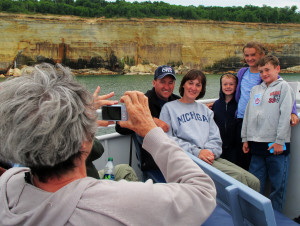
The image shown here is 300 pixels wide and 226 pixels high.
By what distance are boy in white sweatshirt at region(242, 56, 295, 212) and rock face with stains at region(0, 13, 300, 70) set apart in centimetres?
3825

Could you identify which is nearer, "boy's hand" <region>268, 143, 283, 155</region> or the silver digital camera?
the silver digital camera

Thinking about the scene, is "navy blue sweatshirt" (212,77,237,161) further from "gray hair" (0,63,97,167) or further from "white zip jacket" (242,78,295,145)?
"gray hair" (0,63,97,167)

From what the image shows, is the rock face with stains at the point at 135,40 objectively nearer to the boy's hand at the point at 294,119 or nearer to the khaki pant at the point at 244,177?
the boy's hand at the point at 294,119

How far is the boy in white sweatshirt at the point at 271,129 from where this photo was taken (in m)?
1.90

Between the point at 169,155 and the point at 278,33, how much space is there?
51.2 metres

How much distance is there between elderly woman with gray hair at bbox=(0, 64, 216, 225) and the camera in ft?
1.94

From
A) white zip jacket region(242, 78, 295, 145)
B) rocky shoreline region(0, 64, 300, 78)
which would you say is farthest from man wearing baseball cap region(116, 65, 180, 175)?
rocky shoreline region(0, 64, 300, 78)

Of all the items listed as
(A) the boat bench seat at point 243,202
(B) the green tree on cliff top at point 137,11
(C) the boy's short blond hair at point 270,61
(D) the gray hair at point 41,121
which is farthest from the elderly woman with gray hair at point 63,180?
(B) the green tree on cliff top at point 137,11

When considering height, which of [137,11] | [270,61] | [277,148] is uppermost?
[137,11]

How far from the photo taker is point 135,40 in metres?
41.3

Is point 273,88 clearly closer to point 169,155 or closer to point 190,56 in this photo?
point 169,155

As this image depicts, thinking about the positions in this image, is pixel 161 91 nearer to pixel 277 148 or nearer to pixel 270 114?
pixel 270 114

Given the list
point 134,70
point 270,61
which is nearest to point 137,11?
point 134,70

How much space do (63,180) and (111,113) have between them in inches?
20.3
